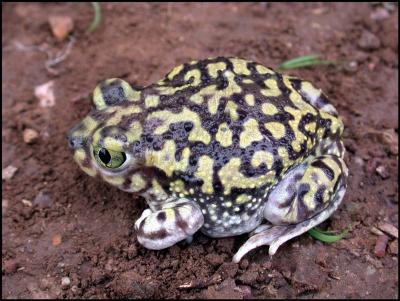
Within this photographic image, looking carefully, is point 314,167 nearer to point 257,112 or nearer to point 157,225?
point 257,112

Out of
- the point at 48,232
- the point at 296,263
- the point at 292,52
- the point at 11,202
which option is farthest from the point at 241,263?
the point at 292,52

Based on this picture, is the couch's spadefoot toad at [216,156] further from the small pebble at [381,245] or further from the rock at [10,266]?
the rock at [10,266]

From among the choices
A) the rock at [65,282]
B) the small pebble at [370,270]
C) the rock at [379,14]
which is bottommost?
the small pebble at [370,270]

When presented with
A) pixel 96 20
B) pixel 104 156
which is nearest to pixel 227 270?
pixel 104 156

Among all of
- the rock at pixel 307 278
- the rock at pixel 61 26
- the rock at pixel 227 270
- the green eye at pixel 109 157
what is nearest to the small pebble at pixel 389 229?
the rock at pixel 307 278

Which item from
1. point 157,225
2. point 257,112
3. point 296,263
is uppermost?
point 257,112

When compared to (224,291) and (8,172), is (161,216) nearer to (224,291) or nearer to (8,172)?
(224,291)
